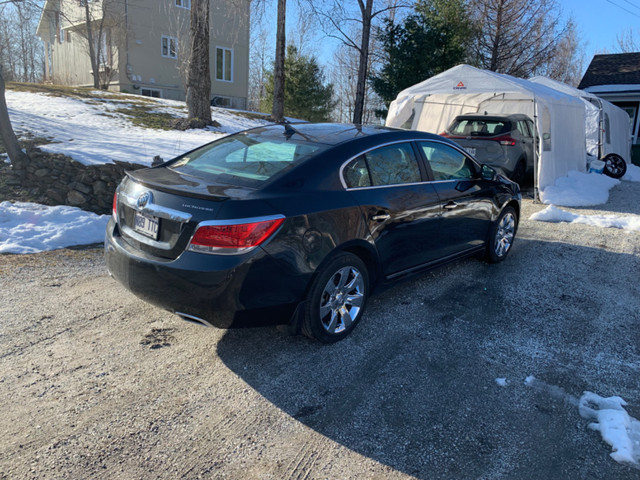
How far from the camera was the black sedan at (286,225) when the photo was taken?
10.1ft

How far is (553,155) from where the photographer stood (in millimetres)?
11094

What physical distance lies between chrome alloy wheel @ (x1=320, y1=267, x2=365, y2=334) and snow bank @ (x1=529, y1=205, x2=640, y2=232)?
234 inches

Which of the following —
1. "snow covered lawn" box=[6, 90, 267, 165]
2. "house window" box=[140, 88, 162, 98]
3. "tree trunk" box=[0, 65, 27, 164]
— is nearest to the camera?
"tree trunk" box=[0, 65, 27, 164]

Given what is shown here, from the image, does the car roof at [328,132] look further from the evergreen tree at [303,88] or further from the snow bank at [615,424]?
the evergreen tree at [303,88]

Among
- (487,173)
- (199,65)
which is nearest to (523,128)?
(487,173)

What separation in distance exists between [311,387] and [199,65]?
11528 millimetres

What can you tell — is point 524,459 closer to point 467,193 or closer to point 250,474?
point 250,474

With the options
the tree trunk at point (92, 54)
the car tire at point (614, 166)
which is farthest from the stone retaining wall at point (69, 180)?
the tree trunk at point (92, 54)

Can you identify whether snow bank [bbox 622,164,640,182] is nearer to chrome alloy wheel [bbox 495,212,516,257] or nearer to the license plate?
chrome alloy wheel [bbox 495,212,516,257]

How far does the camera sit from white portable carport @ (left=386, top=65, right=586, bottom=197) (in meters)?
10.5

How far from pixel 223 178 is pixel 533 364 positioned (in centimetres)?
269

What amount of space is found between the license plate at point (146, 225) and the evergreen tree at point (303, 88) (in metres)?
24.1

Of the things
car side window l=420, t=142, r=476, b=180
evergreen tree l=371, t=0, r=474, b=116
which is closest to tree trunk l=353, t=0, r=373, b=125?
evergreen tree l=371, t=0, r=474, b=116

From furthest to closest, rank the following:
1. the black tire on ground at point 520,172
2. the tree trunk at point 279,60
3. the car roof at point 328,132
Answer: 1. the tree trunk at point 279,60
2. the black tire on ground at point 520,172
3. the car roof at point 328,132
